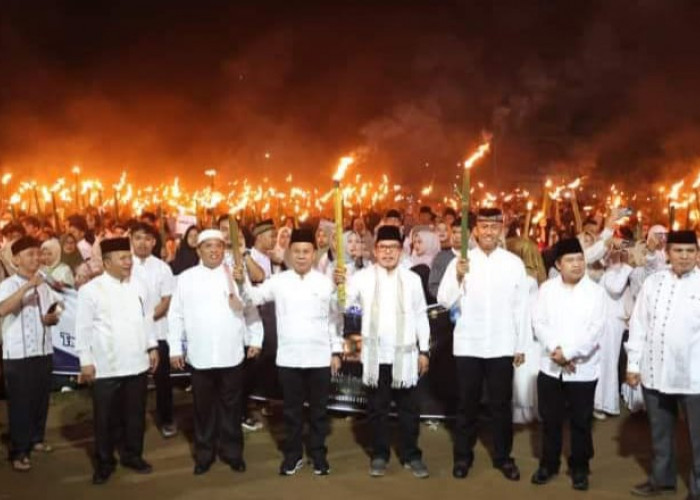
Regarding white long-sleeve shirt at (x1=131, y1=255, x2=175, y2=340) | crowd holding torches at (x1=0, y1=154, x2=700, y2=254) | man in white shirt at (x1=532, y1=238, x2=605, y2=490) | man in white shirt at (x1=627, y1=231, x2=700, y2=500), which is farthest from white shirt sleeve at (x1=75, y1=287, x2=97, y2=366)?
crowd holding torches at (x1=0, y1=154, x2=700, y2=254)

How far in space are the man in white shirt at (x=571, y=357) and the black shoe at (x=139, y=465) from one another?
3.40m

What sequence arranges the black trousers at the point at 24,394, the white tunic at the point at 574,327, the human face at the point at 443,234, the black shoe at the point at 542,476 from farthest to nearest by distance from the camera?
the human face at the point at 443,234 → the black trousers at the point at 24,394 → the black shoe at the point at 542,476 → the white tunic at the point at 574,327

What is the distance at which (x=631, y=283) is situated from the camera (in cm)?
954

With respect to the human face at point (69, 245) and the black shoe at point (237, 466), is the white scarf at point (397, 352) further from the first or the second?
the human face at point (69, 245)

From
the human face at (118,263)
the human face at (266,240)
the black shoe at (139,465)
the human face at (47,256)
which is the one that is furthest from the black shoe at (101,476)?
the human face at (47,256)

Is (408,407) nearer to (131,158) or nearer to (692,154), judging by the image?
(692,154)

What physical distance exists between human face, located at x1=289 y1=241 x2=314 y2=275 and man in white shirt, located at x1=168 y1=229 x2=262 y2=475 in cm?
61

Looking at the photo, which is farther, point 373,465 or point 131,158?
point 131,158

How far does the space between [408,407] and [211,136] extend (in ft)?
94.1

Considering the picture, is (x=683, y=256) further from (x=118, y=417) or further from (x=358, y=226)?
(x=358, y=226)

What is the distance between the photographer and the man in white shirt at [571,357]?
6930mm

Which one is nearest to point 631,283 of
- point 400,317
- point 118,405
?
point 400,317

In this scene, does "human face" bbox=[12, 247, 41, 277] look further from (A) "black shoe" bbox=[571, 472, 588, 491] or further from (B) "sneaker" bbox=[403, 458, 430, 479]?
(A) "black shoe" bbox=[571, 472, 588, 491]

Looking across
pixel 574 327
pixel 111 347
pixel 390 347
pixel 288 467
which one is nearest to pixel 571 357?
pixel 574 327
